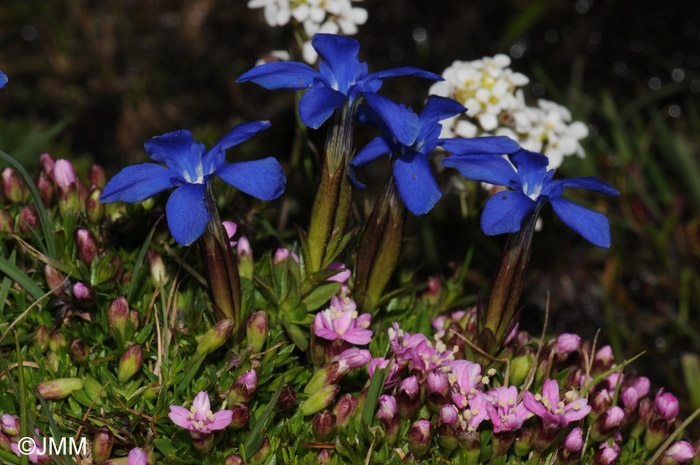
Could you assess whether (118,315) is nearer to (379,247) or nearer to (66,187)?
(66,187)

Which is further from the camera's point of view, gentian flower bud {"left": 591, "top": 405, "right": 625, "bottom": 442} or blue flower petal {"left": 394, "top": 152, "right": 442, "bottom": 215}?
gentian flower bud {"left": 591, "top": 405, "right": 625, "bottom": 442}

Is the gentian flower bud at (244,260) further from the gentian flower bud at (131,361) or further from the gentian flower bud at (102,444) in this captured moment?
the gentian flower bud at (102,444)

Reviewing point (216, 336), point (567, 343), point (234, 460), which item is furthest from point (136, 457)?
point (567, 343)

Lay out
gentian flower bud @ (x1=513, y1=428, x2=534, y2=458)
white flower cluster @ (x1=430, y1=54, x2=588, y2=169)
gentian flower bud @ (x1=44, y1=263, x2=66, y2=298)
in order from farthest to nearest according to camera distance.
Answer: white flower cluster @ (x1=430, y1=54, x2=588, y2=169) < gentian flower bud @ (x1=44, y1=263, x2=66, y2=298) < gentian flower bud @ (x1=513, y1=428, x2=534, y2=458)

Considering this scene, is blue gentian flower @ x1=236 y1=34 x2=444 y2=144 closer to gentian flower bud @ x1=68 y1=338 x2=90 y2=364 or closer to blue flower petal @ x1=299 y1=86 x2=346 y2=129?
blue flower petal @ x1=299 y1=86 x2=346 y2=129

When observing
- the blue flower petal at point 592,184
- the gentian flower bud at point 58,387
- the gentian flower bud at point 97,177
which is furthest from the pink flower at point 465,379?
the gentian flower bud at point 97,177

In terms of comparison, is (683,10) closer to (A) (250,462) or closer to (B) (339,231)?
(B) (339,231)

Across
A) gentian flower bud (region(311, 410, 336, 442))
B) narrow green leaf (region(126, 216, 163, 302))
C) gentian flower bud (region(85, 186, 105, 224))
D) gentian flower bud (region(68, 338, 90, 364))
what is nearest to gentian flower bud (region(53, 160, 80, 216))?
gentian flower bud (region(85, 186, 105, 224))
